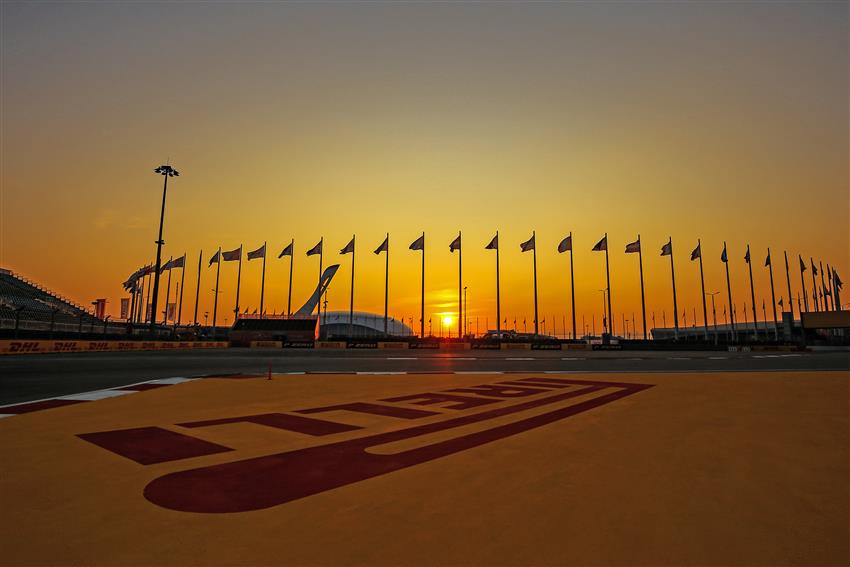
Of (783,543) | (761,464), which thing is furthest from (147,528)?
(761,464)

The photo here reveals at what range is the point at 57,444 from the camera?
195 inches

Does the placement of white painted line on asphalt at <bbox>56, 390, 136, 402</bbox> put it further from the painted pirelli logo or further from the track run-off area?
the painted pirelli logo

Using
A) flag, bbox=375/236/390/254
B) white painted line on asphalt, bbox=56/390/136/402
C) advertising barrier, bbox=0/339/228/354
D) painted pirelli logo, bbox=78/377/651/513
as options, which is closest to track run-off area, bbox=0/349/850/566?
painted pirelli logo, bbox=78/377/651/513

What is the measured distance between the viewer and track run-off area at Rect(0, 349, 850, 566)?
8.13 feet

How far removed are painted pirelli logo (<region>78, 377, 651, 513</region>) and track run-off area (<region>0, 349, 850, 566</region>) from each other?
3 cm

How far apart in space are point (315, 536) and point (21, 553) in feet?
5.10

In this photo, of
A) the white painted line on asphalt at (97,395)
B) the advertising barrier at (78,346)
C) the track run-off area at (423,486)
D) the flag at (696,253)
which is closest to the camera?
the track run-off area at (423,486)

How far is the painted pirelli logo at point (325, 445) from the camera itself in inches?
135

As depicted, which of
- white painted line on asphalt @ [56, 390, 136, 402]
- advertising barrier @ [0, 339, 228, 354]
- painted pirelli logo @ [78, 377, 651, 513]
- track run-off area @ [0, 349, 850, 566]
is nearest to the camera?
track run-off area @ [0, 349, 850, 566]

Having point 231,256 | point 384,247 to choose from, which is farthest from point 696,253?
point 231,256

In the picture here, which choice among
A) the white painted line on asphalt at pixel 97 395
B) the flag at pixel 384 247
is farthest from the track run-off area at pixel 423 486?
the flag at pixel 384 247

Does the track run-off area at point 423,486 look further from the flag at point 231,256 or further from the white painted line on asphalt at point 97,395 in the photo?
the flag at point 231,256

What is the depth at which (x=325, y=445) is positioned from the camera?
195 inches

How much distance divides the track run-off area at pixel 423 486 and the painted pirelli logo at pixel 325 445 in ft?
0.11
